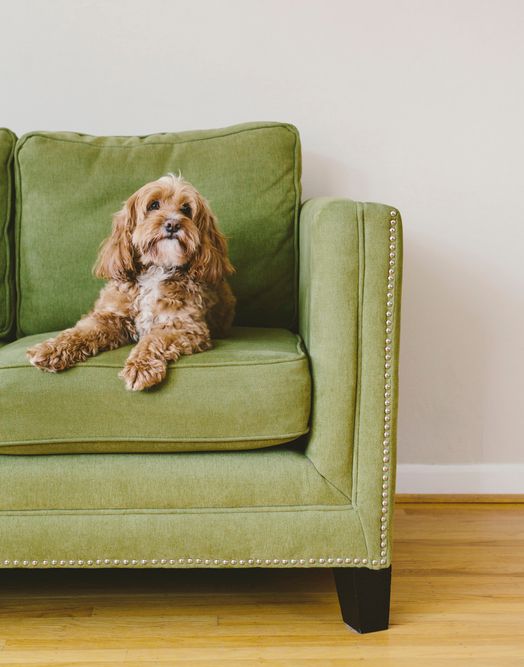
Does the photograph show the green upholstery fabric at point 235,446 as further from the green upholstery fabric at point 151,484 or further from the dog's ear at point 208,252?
the dog's ear at point 208,252

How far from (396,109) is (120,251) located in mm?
1248

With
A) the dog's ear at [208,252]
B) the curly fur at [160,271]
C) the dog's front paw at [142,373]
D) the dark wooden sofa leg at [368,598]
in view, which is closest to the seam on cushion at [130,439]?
the dog's front paw at [142,373]

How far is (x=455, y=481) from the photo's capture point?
2551mm

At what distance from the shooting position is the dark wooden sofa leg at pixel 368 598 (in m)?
1.60

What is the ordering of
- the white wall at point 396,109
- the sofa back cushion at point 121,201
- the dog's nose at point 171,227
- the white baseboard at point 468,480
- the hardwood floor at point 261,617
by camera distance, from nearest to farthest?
the hardwood floor at point 261,617 < the dog's nose at point 171,227 < the sofa back cushion at point 121,201 < the white wall at point 396,109 < the white baseboard at point 468,480

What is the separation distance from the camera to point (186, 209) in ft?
6.08

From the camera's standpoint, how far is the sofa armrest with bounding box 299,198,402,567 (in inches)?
60.7

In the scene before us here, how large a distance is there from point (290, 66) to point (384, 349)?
4.55 feet

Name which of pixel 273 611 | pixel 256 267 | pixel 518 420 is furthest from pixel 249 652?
pixel 518 420

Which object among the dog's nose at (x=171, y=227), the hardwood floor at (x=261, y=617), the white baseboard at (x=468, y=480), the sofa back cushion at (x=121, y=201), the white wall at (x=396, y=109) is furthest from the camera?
the white baseboard at (x=468, y=480)

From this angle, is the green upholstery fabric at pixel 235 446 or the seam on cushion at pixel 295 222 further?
the seam on cushion at pixel 295 222

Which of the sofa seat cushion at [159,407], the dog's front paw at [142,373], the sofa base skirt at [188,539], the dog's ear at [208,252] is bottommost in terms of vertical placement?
the sofa base skirt at [188,539]

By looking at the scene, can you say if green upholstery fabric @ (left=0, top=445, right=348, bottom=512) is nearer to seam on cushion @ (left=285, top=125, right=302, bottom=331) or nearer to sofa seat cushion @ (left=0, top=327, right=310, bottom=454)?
sofa seat cushion @ (left=0, top=327, right=310, bottom=454)

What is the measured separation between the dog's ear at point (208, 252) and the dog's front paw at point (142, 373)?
1.25ft
